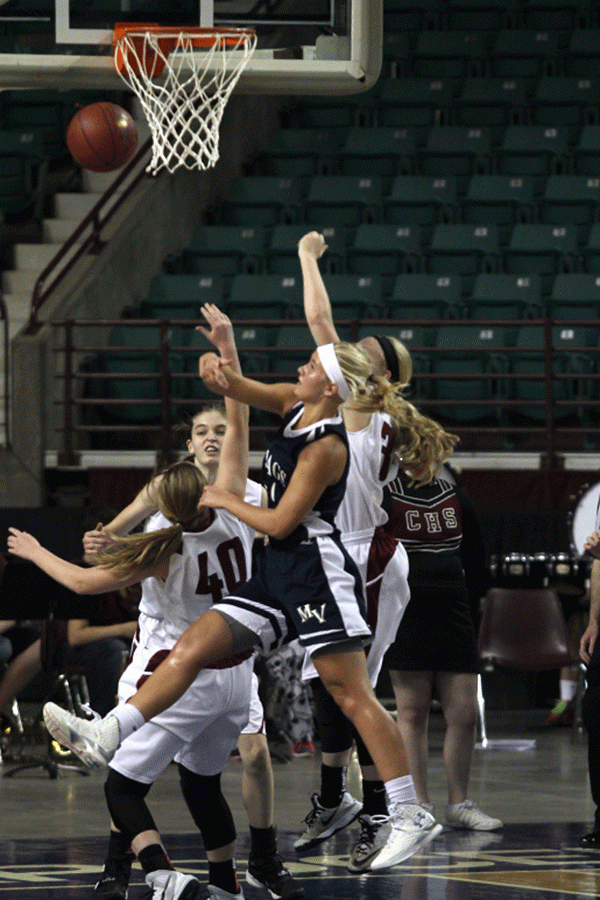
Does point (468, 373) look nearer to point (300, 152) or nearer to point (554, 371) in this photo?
point (554, 371)

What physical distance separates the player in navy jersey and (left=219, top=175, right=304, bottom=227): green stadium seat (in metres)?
10.8

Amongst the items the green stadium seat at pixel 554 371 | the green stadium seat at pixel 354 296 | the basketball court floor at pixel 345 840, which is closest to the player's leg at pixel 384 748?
the basketball court floor at pixel 345 840

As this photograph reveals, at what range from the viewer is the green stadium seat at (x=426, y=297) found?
14133 mm

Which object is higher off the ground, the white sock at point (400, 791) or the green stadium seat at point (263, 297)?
the green stadium seat at point (263, 297)

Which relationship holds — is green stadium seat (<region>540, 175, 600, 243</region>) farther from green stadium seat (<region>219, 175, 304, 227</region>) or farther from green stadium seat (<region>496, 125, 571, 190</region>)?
green stadium seat (<region>219, 175, 304, 227</region>)

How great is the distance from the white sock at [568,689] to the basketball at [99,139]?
4959 millimetres

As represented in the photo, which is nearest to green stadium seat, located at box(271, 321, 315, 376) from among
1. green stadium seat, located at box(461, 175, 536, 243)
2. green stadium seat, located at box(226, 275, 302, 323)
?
green stadium seat, located at box(226, 275, 302, 323)

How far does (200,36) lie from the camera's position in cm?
865

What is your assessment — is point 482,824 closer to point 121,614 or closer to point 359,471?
point 359,471

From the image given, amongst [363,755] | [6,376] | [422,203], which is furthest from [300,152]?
[363,755]

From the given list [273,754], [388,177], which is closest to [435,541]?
[273,754]

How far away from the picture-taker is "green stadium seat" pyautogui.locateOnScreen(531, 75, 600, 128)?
56.3 ft

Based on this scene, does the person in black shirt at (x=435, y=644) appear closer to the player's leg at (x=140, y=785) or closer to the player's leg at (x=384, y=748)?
the player's leg at (x=384, y=748)

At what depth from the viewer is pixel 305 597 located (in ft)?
17.4
